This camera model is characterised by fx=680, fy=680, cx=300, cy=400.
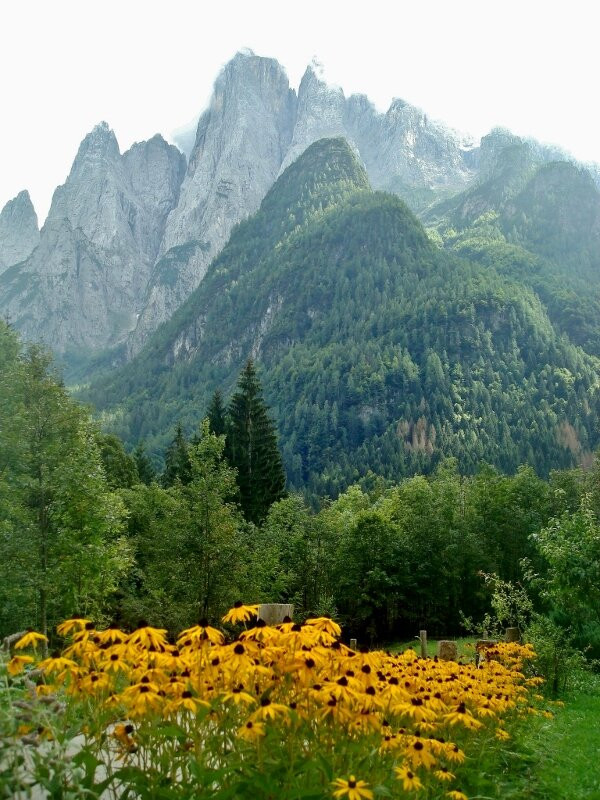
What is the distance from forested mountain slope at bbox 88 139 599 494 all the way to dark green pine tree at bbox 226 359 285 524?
62833mm

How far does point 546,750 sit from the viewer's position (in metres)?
10.4

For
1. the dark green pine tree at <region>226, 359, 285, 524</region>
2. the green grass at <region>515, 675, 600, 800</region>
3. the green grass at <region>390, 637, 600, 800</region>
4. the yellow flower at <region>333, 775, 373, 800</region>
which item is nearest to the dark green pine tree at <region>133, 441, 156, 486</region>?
the dark green pine tree at <region>226, 359, 285, 524</region>

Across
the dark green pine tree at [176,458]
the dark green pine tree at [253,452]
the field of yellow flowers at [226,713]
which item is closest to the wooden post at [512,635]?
the field of yellow flowers at [226,713]

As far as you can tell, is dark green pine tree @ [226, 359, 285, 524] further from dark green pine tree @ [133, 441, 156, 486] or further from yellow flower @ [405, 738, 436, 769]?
yellow flower @ [405, 738, 436, 769]

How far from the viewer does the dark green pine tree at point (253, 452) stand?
53.5 m

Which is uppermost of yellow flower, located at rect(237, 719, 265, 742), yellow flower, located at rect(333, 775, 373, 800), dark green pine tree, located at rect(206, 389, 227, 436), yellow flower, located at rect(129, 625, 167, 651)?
dark green pine tree, located at rect(206, 389, 227, 436)

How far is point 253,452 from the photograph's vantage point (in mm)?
56625

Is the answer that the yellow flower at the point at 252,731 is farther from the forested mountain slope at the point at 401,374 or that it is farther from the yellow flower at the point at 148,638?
the forested mountain slope at the point at 401,374

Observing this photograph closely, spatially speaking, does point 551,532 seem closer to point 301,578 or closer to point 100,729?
point 100,729

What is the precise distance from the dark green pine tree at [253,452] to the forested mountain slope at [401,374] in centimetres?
6283

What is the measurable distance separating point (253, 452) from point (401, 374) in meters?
95.9

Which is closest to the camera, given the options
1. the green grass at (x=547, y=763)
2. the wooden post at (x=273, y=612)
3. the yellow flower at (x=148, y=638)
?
the yellow flower at (x=148, y=638)

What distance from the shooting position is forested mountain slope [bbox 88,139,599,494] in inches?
5118

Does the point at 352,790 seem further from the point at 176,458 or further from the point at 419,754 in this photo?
the point at 176,458
